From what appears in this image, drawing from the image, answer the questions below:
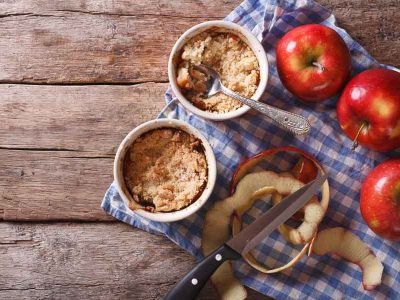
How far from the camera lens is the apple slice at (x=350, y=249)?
4.69ft

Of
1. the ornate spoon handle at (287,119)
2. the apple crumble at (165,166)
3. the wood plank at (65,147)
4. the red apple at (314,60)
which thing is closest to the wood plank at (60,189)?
the wood plank at (65,147)

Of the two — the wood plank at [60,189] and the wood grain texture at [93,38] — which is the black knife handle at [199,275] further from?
the wood grain texture at [93,38]

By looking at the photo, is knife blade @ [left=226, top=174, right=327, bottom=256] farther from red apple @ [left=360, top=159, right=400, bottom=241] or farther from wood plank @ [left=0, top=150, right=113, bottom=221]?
wood plank @ [left=0, top=150, right=113, bottom=221]

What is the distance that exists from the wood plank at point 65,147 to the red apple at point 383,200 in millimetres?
544

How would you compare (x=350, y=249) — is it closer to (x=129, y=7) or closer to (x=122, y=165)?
(x=122, y=165)

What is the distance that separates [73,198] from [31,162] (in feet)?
0.46

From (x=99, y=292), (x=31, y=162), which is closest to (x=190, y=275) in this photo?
(x=99, y=292)

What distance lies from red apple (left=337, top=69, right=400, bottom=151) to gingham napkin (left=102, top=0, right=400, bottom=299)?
0.23 feet

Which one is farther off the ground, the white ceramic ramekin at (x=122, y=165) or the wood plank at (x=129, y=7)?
the wood plank at (x=129, y=7)

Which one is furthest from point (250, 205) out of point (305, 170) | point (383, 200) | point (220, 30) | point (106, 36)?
point (106, 36)

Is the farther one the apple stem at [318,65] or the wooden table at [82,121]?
the wooden table at [82,121]

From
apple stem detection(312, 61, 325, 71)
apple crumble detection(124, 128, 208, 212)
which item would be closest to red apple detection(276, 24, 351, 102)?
apple stem detection(312, 61, 325, 71)

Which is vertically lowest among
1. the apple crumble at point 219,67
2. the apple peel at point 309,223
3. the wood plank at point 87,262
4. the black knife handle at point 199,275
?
the wood plank at point 87,262

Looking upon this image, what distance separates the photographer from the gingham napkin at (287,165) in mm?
1454
